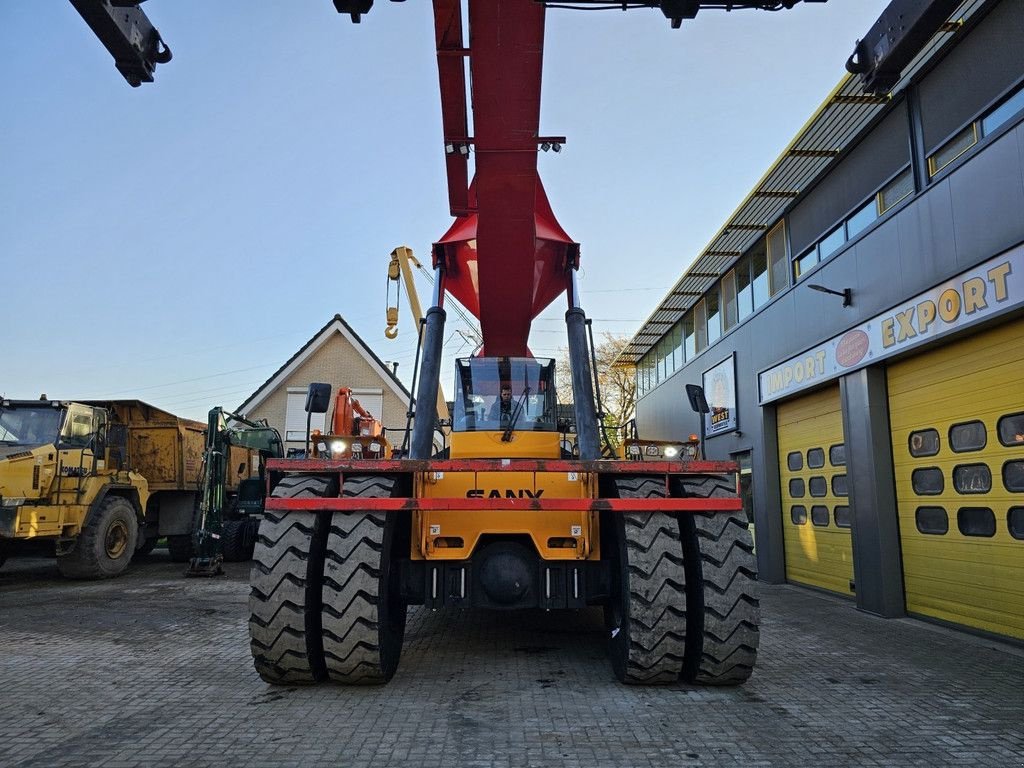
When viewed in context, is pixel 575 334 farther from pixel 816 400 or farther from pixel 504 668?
pixel 816 400

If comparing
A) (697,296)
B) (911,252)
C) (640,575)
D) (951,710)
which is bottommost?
(951,710)

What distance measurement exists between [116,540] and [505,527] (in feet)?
33.1

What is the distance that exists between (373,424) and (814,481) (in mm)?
7686

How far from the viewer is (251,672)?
5324 millimetres

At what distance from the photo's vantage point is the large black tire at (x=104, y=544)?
36.8 feet

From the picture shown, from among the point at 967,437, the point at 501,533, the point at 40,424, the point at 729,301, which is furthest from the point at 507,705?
Answer: the point at 729,301

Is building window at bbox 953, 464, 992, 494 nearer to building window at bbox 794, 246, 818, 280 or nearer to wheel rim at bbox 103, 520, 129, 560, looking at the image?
building window at bbox 794, 246, 818, 280

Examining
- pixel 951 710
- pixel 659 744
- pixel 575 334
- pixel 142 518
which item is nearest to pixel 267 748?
pixel 659 744

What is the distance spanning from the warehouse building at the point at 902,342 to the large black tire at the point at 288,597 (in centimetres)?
459

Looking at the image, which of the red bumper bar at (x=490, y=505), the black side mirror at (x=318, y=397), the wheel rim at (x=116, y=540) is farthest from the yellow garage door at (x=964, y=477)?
the wheel rim at (x=116, y=540)

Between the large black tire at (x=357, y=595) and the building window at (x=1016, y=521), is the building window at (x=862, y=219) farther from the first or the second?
the large black tire at (x=357, y=595)

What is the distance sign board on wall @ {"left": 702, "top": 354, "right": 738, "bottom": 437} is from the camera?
1352 cm

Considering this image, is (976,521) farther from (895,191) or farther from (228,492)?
(228,492)

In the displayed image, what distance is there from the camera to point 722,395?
14156 mm
